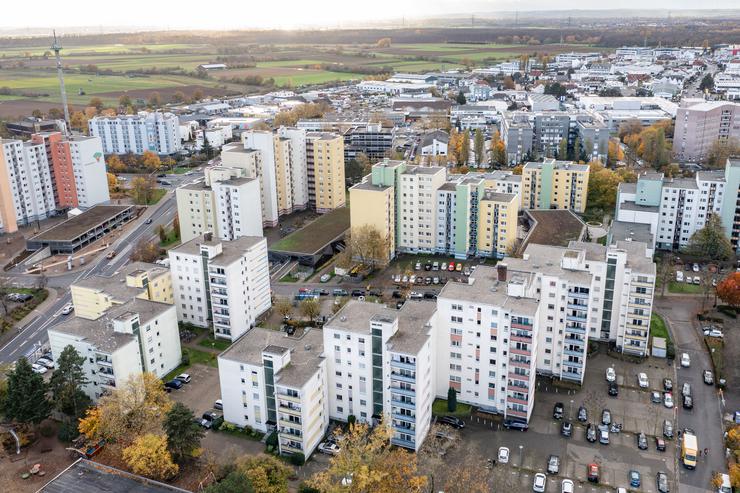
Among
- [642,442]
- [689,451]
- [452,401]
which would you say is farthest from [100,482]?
[689,451]

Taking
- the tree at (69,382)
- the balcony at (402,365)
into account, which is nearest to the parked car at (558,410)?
the balcony at (402,365)

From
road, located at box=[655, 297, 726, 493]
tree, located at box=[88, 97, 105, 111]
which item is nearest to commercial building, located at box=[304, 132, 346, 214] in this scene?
road, located at box=[655, 297, 726, 493]

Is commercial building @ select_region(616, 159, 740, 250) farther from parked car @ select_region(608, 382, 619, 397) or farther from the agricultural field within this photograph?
the agricultural field

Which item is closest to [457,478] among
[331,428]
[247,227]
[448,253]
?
[331,428]

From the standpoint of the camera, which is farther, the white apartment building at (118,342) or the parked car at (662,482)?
the white apartment building at (118,342)

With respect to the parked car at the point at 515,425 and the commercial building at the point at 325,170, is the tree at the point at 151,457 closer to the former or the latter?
the parked car at the point at 515,425

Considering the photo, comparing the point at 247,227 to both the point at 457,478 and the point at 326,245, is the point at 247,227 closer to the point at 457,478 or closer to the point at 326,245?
the point at 326,245

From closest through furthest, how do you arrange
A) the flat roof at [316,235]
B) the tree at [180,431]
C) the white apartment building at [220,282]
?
1. the tree at [180,431]
2. the white apartment building at [220,282]
3. the flat roof at [316,235]
